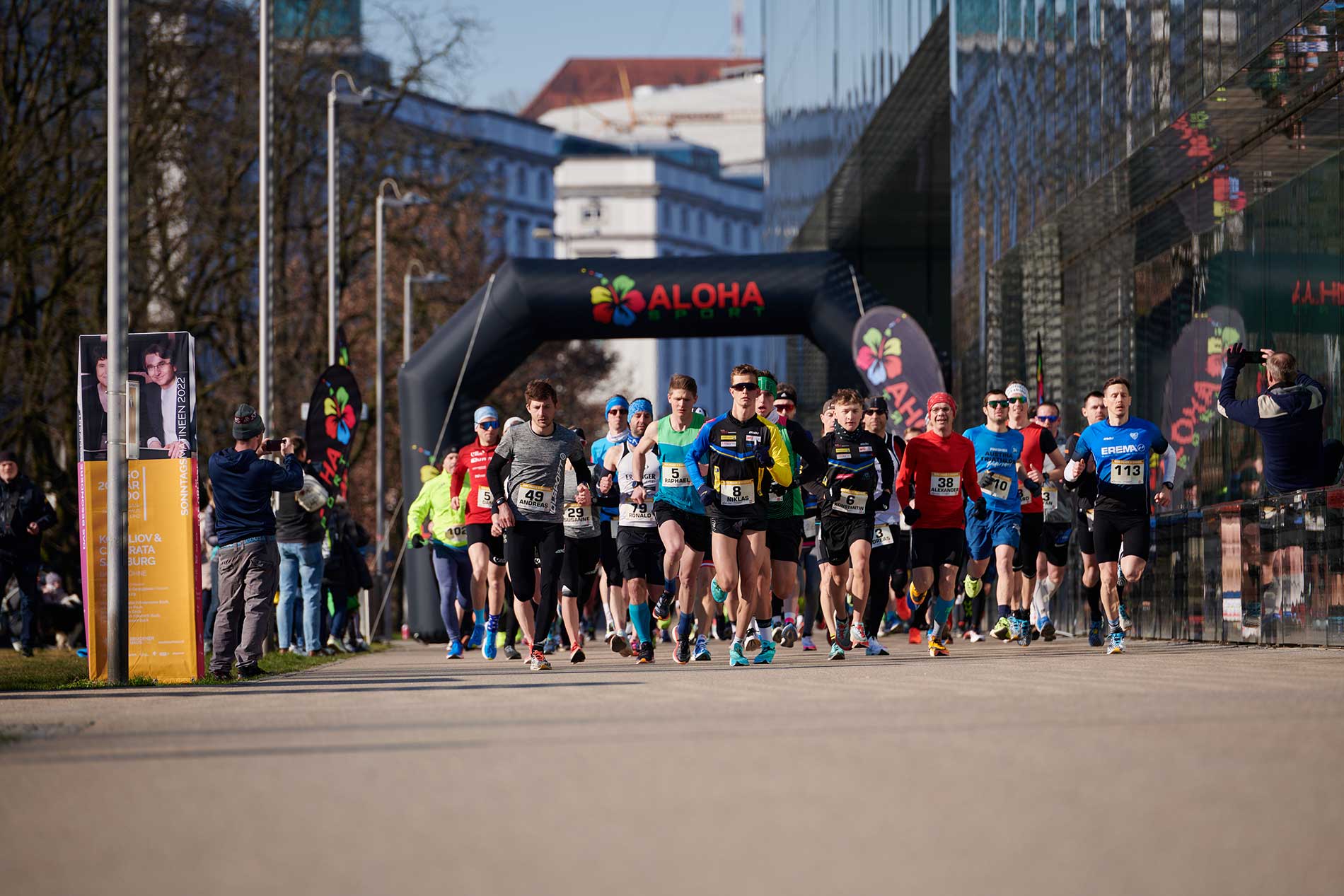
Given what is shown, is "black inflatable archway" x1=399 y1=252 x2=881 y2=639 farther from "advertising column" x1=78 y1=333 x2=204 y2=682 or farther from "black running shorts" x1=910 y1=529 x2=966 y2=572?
"advertising column" x1=78 y1=333 x2=204 y2=682

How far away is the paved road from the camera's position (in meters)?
5.31

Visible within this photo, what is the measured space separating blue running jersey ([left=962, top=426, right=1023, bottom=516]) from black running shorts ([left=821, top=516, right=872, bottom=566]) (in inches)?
85.1

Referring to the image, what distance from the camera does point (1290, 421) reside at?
1537cm

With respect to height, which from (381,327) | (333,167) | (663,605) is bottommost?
(663,605)

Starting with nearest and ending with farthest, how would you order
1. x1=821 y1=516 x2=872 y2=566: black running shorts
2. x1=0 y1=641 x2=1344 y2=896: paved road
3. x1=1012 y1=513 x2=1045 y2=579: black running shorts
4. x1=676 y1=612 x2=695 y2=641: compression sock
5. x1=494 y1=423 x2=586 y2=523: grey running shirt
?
x1=0 y1=641 x2=1344 y2=896: paved road < x1=494 y1=423 x2=586 y2=523: grey running shirt < x1=676 y1=612 x2=695 y2=641: compression sock < x1=821 y1=516 x2=872 y2=566: black running shorts < x1=1012 y1=513 x2=1045 y2=579: black running shorts

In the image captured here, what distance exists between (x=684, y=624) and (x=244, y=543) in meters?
3.02

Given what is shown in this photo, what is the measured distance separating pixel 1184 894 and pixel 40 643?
66.8 ft

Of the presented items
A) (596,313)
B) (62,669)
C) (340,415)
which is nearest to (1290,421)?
(62,669)


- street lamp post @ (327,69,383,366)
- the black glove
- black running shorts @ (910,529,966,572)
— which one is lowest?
black running shorts @ (910,529,966,572)

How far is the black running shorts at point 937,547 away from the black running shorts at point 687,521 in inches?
82.1

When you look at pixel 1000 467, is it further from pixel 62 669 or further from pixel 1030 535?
pixel 62 669

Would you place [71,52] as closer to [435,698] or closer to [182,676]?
[182,676]

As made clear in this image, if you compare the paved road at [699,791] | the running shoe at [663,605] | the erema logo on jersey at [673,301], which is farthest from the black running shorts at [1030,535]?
the erema logo on jersey at [673,301]

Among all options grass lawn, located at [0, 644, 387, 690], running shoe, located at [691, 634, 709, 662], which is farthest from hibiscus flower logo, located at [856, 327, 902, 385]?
running shoe, located at [691, 634, 709, 662]
